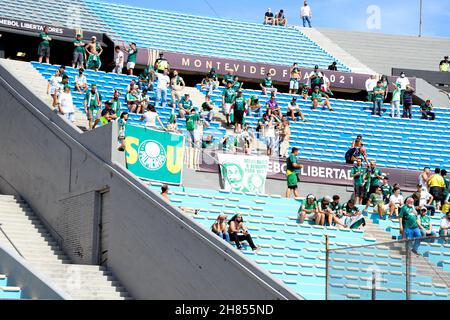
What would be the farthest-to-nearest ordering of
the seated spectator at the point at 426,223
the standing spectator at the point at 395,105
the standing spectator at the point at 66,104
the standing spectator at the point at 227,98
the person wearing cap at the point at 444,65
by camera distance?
the person wearing cap at the point at 444,65
the standing spectator at the point at 395,105
the standing spectator at the point at 227,98
the standing spectator at the point at 66,104
the seated spectator at the point at 426,223

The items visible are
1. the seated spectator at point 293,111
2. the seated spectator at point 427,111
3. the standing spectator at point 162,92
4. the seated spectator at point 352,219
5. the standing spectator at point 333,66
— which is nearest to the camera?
the seated spectator at point 352,219

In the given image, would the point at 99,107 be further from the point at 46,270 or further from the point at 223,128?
the point at 46,270

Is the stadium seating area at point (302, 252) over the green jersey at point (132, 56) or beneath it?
beneath

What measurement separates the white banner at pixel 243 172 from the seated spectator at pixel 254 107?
17.1ft

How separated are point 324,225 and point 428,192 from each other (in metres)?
4.67

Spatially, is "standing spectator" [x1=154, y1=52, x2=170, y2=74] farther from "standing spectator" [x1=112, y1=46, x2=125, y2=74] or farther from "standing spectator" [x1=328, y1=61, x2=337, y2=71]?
"standing spectator" [x1=328, y1=61, x2=337, y2=71]

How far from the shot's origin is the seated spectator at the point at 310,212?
21844 mm

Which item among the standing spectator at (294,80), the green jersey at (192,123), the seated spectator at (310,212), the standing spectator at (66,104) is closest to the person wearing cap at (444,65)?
the standing spectator at (294,80)

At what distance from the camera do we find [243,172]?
24.2m

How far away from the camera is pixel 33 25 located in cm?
3347

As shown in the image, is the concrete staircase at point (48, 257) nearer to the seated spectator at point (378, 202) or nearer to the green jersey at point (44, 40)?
the seated spectator at point (378, 202)

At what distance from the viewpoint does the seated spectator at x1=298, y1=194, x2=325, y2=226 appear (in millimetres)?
21844

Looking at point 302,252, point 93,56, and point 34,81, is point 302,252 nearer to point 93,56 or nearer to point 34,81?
point 34,81

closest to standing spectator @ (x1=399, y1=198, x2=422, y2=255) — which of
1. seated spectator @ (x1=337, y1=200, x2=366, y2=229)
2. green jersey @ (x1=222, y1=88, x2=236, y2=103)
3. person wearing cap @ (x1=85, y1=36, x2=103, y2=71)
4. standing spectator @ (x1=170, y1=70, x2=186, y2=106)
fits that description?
seated spectator @ (x1=337, y1=200, x2=366, y2=229)
